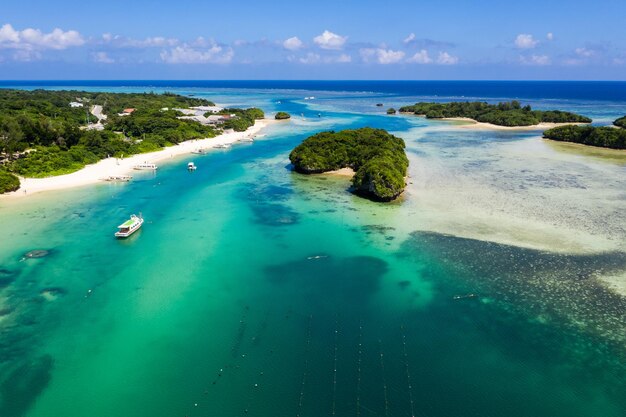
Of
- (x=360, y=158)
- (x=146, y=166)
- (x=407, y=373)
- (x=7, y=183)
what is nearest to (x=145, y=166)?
(x=146, y=166)

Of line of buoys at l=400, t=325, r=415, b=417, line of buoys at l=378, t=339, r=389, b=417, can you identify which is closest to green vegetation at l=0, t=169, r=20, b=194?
line of buoys at l=378, t=339, r=389, b=417

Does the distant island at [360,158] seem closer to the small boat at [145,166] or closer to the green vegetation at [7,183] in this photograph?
the small boat at [145,166]

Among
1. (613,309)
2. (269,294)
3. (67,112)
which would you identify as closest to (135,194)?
(269,294)

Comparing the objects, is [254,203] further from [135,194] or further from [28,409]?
[28,409]

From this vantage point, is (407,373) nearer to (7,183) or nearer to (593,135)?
(7,183)

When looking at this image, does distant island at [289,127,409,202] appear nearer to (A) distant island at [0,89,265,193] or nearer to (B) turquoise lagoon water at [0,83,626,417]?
(B) turquoise lagoon water at [0,83,626,417]
